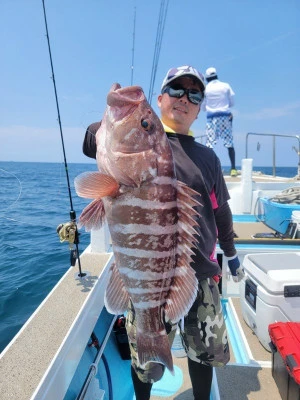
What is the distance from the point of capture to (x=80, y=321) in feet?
7.93

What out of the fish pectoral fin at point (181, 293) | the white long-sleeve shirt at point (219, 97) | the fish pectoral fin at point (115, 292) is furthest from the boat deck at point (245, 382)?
the white long-sleeve shirt at point (219, 97)

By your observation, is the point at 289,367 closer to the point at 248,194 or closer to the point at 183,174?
the point at 183,174

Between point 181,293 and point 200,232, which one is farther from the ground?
point 200,232

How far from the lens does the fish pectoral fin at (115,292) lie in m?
1.74

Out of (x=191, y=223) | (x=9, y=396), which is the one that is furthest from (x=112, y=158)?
(x=9, y=396)

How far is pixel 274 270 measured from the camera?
320 centimetres

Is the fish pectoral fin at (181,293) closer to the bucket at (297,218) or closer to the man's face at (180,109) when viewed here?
the man's face at (180,109)

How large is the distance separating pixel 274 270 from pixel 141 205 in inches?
92.6

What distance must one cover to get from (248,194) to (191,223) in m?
7.02

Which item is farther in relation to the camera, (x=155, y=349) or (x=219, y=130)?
(x=219, y=130)

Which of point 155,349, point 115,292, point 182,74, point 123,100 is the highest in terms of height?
point 182,74

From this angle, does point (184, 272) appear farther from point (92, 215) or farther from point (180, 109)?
point (180, 109)

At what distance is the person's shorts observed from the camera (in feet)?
24.8

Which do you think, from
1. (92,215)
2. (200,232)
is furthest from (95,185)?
(200,232)
